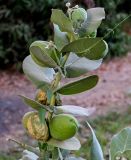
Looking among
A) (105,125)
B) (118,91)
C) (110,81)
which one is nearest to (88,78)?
(105,125)

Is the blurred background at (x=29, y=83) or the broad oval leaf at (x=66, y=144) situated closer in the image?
the broad oval leaf at (x=66, y=144)

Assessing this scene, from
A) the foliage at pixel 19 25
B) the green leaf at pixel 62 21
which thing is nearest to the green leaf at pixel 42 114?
the green leaf at pixel 62 21

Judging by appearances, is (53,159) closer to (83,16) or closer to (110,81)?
(83,16)

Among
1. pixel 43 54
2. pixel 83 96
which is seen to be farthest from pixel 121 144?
pixel 83 96

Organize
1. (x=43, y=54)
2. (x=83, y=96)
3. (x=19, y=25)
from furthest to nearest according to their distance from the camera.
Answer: (x=19, y=25) < (x=83, y=96) < (x=43, y=54)

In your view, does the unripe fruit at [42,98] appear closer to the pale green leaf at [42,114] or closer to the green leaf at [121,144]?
the pale green leaf at [42,114]

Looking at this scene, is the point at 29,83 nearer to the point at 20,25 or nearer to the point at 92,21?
the point at 20,25
